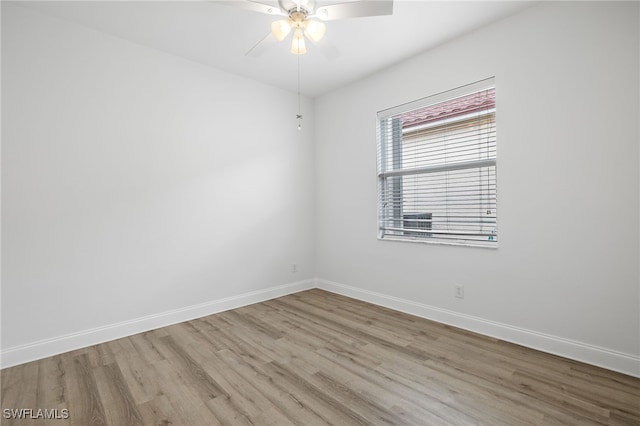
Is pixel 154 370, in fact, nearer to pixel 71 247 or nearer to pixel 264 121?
pixel 71 247

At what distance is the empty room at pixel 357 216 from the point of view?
189 cm

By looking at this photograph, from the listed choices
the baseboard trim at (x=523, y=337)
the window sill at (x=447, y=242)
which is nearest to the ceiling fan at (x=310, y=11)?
the window sill at (x=447, y=242)

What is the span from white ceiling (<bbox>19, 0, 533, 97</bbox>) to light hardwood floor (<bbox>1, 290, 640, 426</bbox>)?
95.9 inches

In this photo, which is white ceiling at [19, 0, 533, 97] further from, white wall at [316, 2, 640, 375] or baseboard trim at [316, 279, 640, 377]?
baseboard trim at [316, 279, 640, 377]

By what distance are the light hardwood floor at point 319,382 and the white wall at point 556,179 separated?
14.4 inches

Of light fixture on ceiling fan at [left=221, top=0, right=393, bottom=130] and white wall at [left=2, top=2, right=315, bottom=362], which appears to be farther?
white wall at [left=2, top=2, right=315, bottom=362]

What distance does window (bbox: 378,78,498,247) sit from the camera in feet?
8.81

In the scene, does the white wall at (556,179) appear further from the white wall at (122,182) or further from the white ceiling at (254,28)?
the white wall at (122,182)

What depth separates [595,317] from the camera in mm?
2105

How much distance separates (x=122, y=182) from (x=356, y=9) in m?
2.37

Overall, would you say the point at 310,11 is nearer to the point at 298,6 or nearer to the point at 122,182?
the point at 298,6

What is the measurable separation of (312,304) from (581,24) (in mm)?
3342

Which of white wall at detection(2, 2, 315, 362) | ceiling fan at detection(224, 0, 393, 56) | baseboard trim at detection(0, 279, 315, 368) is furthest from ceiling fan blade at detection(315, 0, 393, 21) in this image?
baseboard trim at detection(0, 279, 315, 368)

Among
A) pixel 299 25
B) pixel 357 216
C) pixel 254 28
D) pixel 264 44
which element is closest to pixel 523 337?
pixel 357 216
